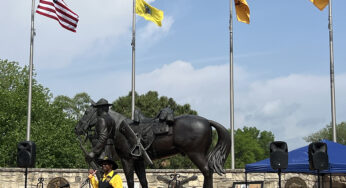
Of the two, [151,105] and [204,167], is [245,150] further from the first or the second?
[204,167]

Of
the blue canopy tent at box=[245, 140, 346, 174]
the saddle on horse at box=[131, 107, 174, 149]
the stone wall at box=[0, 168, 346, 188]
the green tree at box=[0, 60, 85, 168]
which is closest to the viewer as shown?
the saddle on horse at box=[131, 107, 174, 149]

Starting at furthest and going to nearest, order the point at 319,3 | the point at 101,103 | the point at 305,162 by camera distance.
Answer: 1. the point at 319,3
2. the point at 305,162
3. the point at 101,103

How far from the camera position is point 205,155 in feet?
32.4

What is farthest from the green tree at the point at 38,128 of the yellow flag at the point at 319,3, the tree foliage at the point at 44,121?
the yellow flag at the point at 319,3

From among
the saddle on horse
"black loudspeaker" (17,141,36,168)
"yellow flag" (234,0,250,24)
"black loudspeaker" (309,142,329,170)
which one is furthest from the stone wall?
"yellow flag" (234,0,250,24)

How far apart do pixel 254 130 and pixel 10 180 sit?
67.7 metres

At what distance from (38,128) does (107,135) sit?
89.2ft

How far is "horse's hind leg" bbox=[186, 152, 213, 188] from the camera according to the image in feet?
31.6

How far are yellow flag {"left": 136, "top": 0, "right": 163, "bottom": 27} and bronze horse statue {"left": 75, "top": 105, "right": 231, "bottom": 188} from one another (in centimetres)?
1452

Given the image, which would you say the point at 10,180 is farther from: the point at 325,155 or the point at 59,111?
the point at 59,111

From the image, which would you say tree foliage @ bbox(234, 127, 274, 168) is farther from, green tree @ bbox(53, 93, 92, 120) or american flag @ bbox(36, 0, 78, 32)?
american flag @ bbox(36, 0, 78, 32)

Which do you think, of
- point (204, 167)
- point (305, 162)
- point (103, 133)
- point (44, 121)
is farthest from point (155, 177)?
point (44, 121)

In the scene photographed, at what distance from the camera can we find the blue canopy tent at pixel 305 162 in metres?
14.7

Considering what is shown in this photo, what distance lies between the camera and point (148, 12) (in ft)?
79.9
